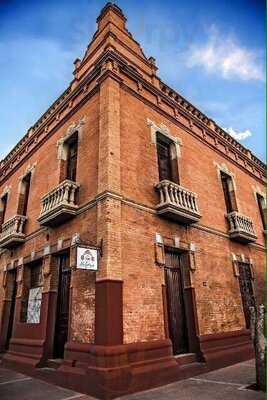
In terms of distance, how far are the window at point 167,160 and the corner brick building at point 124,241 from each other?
51 millimetres

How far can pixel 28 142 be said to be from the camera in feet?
50.2

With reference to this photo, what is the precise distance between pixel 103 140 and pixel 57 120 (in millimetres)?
5380

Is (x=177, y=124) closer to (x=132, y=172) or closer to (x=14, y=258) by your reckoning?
(x=132, y=172)

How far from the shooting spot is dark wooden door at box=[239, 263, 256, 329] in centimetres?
1154

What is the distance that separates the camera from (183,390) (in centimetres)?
650

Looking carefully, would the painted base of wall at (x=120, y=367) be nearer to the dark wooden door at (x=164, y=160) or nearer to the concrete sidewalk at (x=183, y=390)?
the concrete sidewalk at (x=183, y=390)

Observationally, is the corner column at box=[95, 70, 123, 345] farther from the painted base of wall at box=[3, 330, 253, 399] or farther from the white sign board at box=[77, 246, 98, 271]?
the painted base of wall at box=[3, 330, 253, 399]

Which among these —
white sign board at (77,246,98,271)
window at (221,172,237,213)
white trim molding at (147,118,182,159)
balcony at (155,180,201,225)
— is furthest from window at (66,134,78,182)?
window at (221,172,237,213)

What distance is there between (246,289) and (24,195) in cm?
1126

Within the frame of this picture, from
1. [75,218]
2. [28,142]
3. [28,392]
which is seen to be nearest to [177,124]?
[75,218]

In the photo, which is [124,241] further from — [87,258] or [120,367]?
[120,367]

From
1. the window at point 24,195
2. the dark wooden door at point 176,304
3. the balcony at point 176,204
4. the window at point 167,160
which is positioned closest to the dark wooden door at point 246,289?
the dark wooden door at point 176,304

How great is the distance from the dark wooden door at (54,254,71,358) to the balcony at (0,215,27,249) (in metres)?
Result: 3.21

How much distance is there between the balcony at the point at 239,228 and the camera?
1203cm
